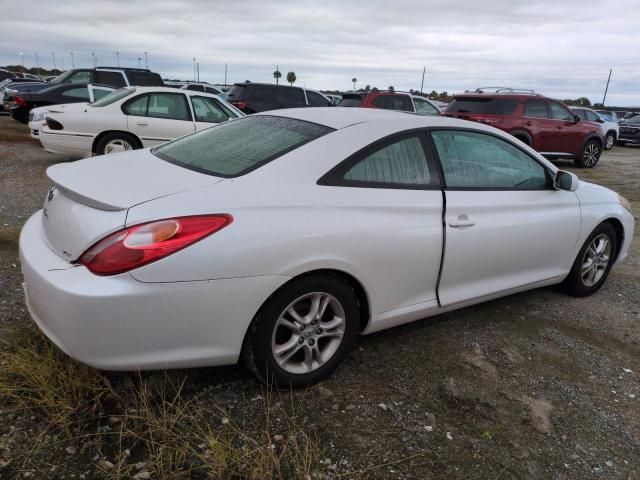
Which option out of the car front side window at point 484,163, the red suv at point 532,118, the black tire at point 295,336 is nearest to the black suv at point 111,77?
the red suv at point 532,118

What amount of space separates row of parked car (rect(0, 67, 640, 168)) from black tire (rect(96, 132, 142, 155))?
2 centimetres

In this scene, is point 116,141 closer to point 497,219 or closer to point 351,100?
point 497,219

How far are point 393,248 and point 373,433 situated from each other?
97cm

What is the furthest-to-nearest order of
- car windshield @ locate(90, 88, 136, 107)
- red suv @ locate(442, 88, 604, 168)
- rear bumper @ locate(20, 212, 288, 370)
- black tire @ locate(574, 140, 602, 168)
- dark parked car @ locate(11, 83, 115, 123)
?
black tire @ locate(574, 140, 602, 168)
dark parked car @ locate(11, 83, 115, 123)
red suv @ locate(442, 88, 604, 168)
car windshield @ locate(90, 88, 136, 107)
rear bumper @ locate(20, 212, 288, 370)

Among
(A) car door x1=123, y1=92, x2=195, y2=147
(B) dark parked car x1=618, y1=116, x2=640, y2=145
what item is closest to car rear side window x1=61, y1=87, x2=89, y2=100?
(A) car door x1=123, y1=92, x2=195, y2=147

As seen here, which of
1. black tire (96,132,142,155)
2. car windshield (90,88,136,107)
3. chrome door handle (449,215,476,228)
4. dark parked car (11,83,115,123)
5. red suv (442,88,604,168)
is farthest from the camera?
dark parked car (11,83,115,123)

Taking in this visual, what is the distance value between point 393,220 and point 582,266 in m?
2.26

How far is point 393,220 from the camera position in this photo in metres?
2.94

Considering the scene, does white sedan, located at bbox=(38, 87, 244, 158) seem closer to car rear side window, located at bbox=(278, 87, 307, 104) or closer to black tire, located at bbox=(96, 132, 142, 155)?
black tire, located at bbox=(96, 132, 142, 155)

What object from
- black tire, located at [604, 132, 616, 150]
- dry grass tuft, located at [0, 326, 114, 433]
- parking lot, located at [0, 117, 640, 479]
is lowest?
parking lot, located at [0, 117, 640, 479]

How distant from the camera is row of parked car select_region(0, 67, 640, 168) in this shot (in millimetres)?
8609

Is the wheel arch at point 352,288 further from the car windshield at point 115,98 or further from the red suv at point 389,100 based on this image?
the red suv at point 389,100

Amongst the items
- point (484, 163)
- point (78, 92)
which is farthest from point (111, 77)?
point (484, 163)

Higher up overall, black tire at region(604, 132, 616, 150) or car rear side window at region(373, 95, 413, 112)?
car rear side window at region(373, 95, 413, 112)
